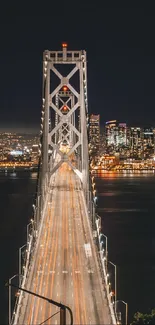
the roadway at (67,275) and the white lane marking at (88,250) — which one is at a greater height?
the white lane marking at (88,250)

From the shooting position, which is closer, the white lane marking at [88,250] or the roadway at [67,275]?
the roadway at [67,275]

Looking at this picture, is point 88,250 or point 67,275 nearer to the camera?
point 67,275

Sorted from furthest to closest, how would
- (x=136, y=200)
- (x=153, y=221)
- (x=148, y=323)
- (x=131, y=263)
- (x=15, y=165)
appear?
(x=15, y=165)
(x=136, y=200)
(x=153, y=221)
(x=131, y=263)
(x=148, y=323)

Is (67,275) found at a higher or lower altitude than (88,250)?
lower

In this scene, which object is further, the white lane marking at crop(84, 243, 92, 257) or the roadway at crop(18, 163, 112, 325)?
the white lane marking at crop(84, 243, 92, 257)

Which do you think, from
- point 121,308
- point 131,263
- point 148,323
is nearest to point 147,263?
point 131,263

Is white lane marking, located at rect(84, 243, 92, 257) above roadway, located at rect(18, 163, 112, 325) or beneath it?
above

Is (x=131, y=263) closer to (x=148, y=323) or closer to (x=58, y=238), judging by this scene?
(x=58, y=238)

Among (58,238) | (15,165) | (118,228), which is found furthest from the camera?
(15,165)
